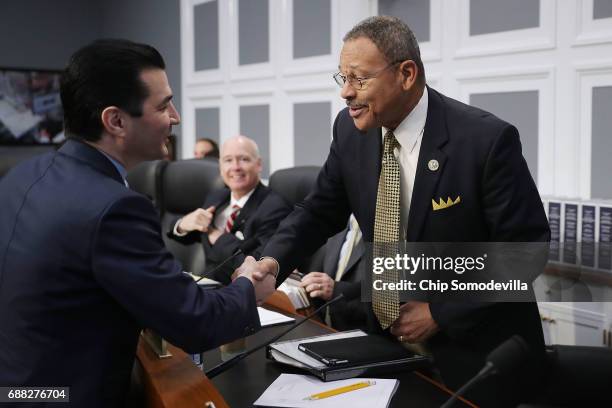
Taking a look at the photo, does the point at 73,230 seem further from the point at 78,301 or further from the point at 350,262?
the point at 350,262

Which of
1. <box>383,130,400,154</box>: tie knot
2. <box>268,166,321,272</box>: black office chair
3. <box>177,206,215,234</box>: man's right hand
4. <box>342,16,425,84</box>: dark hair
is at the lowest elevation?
<box>177,206,215,234</box>: man's right hand

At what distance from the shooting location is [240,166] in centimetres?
347

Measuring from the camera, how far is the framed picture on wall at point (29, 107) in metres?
7.09

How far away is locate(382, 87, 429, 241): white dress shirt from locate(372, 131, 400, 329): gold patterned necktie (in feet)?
0.07

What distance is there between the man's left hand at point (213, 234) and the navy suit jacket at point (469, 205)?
1.86 meters

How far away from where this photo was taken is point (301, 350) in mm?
1518

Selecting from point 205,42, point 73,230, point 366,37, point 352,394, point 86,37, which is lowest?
point 352,394

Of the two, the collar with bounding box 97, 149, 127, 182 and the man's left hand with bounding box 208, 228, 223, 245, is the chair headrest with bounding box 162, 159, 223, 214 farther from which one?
the collar with bounding box 97, 149, 127, 182

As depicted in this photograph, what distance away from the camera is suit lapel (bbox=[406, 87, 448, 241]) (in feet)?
5.39

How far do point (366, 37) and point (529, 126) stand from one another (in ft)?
5.23

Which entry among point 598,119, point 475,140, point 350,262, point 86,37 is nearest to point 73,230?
point 475,140

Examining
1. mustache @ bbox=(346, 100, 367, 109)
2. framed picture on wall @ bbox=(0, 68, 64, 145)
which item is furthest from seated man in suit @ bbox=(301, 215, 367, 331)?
framed picture on wall @ bbox=(0, 68, 64, 145)

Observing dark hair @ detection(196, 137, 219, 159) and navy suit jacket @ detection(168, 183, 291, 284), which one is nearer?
navy suit jacket @ detection(168, 183, 291, 284)

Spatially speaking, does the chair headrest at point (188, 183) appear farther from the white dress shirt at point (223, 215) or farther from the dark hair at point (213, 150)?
the dark hair at point (213, 150)
